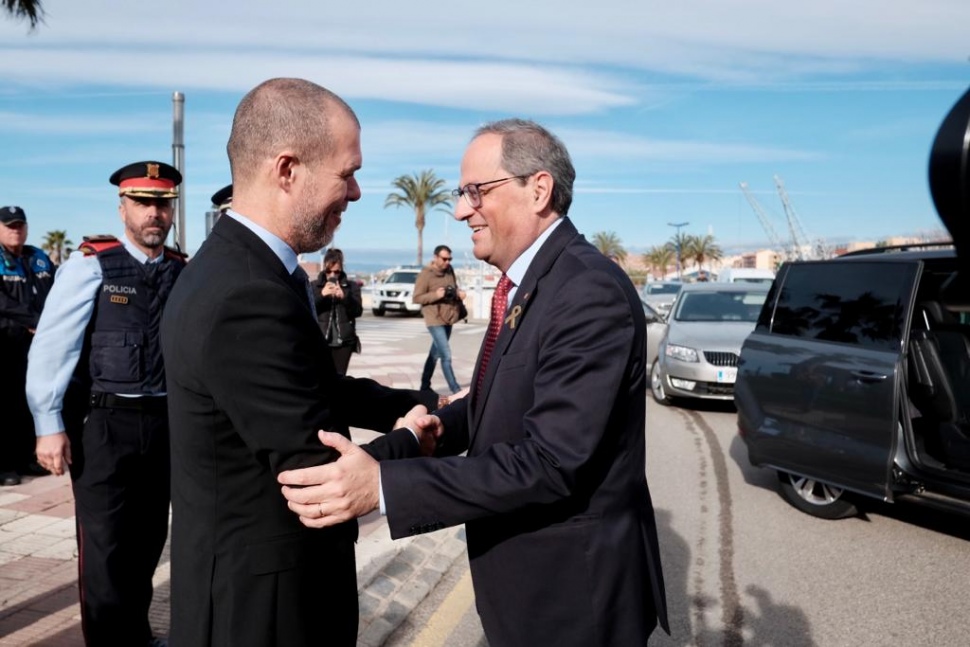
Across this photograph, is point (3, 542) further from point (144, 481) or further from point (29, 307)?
point (29, 307)

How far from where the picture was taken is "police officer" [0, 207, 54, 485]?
258 inches

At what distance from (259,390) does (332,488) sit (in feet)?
0.92

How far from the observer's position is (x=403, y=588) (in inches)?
173

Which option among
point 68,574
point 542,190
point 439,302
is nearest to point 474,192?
point 542,190

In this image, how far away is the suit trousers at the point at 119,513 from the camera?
3.38 m

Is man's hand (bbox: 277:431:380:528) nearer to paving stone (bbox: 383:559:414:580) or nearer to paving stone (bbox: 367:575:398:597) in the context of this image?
paving stone (bbox: 367:575:398:597)

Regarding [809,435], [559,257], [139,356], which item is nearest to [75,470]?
[139,356]

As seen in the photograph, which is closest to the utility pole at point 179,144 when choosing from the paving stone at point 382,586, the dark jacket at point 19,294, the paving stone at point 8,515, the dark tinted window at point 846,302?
the dark jacket at point 19,294

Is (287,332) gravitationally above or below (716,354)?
above

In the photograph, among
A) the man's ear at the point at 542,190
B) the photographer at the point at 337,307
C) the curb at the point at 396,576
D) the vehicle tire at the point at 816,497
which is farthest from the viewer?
the photographer at the point at 337,307

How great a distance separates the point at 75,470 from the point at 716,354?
848 cm

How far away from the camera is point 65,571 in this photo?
4.45 meters

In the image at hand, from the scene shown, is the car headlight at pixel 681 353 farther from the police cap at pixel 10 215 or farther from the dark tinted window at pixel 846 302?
the police cap at pixel 10 215

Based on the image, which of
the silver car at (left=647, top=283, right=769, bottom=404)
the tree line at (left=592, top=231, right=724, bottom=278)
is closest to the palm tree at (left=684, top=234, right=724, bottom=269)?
the tree line at (left=592, top=231, right=724, bottom=278)
